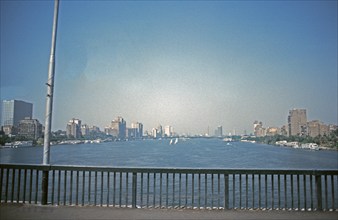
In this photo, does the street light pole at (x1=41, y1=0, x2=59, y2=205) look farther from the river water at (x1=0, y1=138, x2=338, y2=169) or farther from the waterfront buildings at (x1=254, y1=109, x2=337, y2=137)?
the waterfront buildings at (x1=254, y1=109, x2=337, y2=137)

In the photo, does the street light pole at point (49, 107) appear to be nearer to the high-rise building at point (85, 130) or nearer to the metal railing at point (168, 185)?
the metal railing at point (168, 185)

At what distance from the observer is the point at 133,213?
19.5 ft

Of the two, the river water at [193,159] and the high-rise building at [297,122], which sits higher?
the high-rise building at [297,122]

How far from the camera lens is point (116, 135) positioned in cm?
13600

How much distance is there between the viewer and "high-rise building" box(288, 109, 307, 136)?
1966 inches

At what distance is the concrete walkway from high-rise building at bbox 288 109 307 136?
47.9 m

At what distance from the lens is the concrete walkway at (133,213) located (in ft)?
18.7

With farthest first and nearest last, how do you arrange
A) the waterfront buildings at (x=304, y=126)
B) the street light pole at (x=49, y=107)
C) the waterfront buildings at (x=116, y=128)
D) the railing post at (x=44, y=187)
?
1. the waterfront buildings at (x=116, y=128)
2. the waterfront buildings at (x=304, y=126)
3. the street light pole at (x=49, y=107)
4. the railing post at (x=44, y=187)

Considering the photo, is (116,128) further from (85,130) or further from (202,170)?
(202,170)

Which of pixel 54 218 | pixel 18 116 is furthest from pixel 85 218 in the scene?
pixel 18 116

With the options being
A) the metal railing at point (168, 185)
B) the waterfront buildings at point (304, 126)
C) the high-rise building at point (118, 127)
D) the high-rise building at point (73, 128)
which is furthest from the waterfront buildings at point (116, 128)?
the metal railing at point (168, 185)

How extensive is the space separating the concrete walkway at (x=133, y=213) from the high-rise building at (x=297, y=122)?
4791 cm

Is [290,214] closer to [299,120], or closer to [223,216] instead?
[223,216]

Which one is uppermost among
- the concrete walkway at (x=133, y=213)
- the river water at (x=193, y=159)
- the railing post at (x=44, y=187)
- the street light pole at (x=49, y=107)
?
the street light pole at (x=49, y=107)
